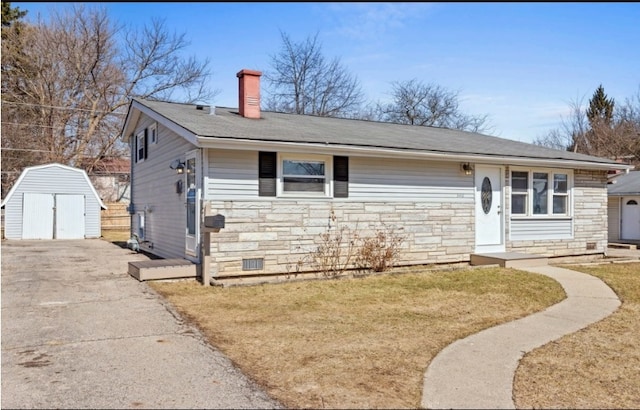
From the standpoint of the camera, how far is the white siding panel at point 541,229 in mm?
12383

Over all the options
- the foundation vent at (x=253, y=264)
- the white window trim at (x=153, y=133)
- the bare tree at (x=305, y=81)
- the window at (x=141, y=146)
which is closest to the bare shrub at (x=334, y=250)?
→ the foundation vent at (x=253, y=264)

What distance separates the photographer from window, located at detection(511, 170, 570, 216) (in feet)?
40.7

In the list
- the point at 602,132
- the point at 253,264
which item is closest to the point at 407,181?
the point at 253,264

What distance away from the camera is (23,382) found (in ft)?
12.6

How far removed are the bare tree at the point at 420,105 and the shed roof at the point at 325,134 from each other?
818 inches

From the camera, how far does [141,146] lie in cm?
1488

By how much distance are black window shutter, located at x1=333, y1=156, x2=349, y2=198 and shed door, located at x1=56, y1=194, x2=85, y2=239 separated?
1657 centimetres

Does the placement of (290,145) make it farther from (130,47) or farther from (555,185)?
(130,47)

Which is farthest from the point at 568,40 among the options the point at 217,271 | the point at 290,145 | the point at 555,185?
the point at 217,271

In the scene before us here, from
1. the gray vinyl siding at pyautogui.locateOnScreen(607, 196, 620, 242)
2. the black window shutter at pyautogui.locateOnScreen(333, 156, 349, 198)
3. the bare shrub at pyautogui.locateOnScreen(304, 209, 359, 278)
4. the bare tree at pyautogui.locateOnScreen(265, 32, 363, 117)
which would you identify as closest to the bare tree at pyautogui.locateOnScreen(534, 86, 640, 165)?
the gray vinyl siding at pyautogui.locateOnScreen(607, 196, 620, 242)

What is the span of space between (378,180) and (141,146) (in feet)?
26.4

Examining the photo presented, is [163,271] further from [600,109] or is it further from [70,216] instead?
[600,109]

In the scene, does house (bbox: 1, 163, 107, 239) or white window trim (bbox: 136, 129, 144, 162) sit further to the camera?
house (bbox: 1, 163, 107, 239)

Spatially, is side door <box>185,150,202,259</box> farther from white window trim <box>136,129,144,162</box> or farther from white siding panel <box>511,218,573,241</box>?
white siding panel <box>511,218,573,241</box>
